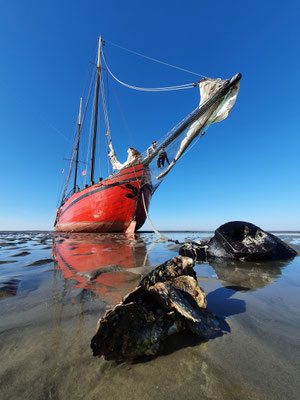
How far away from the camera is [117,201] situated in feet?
45.0

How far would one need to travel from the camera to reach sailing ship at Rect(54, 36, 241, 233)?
22.1ft

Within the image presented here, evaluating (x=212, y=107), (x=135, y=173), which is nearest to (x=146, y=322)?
(x=212, y=107)

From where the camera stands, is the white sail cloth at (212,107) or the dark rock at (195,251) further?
the white sail cloth at (212,107)

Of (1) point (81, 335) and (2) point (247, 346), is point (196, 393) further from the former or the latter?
(1) point (81, 335)

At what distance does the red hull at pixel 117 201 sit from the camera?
13383mm

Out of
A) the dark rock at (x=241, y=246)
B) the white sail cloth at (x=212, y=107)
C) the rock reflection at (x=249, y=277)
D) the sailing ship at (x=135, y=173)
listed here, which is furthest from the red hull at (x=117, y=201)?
the rock reflection at (x=249, y=277)

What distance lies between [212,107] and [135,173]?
24.7ft

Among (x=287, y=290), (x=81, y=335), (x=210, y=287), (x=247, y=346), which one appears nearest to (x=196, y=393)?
(x=247, y=346)

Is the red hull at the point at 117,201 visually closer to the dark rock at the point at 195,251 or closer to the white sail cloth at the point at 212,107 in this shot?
the white sail cloth at the point at 212,107

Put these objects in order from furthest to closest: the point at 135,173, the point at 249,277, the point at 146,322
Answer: the point at 135,173 → the point at 249,277 → the point at 146,322

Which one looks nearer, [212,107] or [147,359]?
[147,359]

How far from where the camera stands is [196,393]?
751 mm

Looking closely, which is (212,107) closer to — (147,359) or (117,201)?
(147,359)

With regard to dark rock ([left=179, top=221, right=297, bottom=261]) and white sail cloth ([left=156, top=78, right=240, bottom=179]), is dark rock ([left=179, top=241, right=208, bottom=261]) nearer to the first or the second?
dark rock ([left=179, top=221, right=297, bottom=261])
